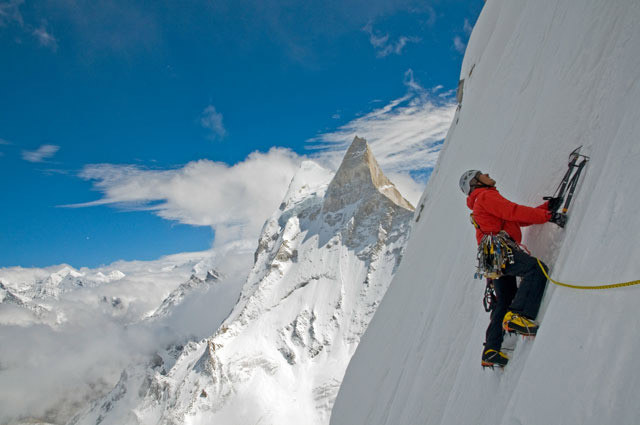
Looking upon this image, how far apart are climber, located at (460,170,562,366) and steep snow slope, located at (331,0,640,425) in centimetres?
16

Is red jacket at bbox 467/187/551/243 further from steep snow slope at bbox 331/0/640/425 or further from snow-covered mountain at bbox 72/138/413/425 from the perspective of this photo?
snow-covered mountain at bbox 72/138/413/425

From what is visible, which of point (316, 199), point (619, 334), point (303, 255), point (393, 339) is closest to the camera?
point (619, 334)

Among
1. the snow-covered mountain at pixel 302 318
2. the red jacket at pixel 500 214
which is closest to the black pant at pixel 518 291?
the red jacket at pixel 500 214

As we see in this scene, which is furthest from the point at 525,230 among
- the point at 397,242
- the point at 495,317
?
the point at 397,242

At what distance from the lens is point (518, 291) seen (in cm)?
331

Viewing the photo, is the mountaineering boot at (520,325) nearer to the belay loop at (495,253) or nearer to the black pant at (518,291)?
the black pant at (518,291)

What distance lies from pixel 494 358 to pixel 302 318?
120534mm

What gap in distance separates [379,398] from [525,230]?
594 cm

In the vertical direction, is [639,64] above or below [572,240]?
above

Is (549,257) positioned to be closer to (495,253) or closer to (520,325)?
(495,253)

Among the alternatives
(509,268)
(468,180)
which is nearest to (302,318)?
(468,180)

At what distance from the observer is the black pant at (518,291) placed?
126 inches

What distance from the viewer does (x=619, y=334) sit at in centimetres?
184

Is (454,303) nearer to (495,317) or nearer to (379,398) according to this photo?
(495,317)
